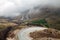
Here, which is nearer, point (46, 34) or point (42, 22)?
point (46, 34)

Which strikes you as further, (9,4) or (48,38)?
(9,4)

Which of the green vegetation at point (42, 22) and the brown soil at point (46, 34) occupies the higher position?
the green vegetation at point (42, 22)

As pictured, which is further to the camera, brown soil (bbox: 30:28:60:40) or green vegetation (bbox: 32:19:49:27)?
green vegetation (bbox: 32:19:49:27)

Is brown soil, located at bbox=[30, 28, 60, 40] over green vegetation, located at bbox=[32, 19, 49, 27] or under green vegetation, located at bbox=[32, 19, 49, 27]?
under

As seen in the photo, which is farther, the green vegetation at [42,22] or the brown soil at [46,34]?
the green vegetation at [42,22]

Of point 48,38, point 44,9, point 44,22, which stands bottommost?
point 48,38

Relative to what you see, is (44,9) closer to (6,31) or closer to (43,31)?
(43,31)

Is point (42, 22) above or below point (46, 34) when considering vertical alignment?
above

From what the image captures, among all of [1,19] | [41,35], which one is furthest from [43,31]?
[1,19]
